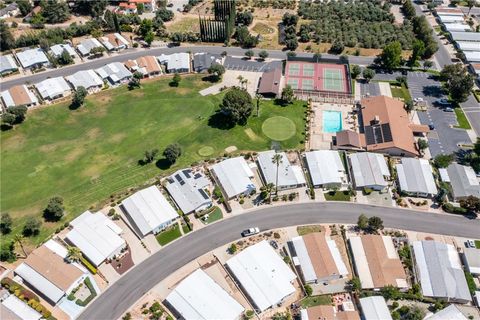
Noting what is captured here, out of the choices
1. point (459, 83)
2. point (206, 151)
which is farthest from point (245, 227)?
point (459, 83)

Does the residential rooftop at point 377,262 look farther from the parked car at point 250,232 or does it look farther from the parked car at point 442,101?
the parked car at point 442,101

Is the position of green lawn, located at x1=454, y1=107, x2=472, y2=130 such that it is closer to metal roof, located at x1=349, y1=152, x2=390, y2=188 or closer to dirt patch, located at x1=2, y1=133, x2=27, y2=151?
metal roof, located at x1=349, y1=152, x2=390, y2=188

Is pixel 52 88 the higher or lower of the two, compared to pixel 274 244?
higher

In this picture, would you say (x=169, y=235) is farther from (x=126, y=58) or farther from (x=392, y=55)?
(x=392, y=55)

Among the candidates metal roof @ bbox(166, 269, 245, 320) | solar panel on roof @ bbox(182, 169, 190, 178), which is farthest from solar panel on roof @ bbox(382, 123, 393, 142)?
metal roof @ bbox(166, 269, 245, 320)

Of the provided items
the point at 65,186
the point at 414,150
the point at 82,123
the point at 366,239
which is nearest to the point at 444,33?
the point at 414,150
